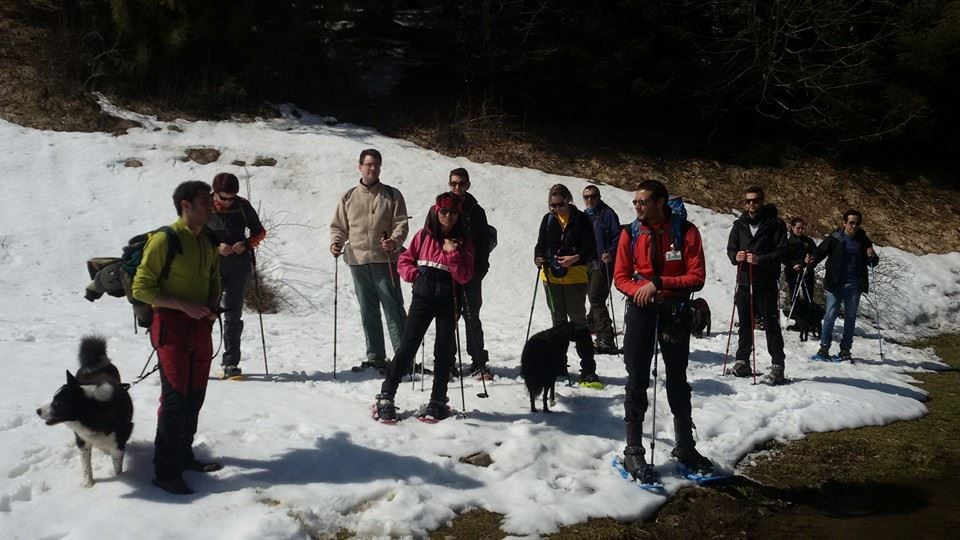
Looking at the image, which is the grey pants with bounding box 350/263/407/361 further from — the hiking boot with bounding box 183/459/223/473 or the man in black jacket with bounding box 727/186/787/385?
the man in black jacket with bounding box 727/186/787/385

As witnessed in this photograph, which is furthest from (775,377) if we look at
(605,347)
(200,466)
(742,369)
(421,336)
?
(200,466)

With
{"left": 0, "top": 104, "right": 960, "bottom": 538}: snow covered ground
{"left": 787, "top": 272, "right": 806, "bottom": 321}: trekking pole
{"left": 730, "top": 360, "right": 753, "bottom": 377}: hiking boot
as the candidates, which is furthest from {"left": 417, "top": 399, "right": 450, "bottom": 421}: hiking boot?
{"left": 787, "top": 272, "right": 806, "bottom": 321}: trekking pole

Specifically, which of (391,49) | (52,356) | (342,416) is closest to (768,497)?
(342,416)

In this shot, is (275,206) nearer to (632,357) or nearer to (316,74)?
(316,74)

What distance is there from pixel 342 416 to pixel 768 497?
10.7ft

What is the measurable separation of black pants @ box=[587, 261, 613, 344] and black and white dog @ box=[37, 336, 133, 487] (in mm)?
5660

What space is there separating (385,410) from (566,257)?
2.43 meters

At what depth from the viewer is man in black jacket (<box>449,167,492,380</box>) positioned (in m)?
6.71

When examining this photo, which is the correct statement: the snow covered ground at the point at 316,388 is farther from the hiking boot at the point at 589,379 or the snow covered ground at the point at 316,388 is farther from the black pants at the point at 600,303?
the black pants at the point at 600,303

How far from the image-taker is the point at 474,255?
6.50 meters

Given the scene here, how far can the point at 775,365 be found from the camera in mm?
7914

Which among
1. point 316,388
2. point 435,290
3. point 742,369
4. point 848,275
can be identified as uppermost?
point 848,275

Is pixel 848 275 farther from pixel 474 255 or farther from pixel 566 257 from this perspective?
pixel 474 255

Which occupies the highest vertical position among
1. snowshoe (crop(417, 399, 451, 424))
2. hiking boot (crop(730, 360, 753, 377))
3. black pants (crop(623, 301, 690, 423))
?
black pants (crop(623, 301, 690, 423))
